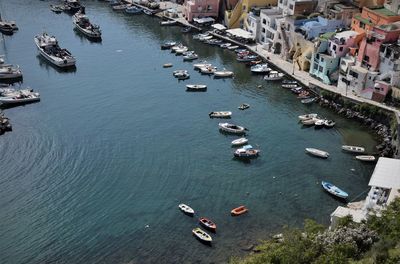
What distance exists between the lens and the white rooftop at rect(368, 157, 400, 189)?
42.0 metres

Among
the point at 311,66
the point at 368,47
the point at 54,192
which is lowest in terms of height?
the point at 54,192

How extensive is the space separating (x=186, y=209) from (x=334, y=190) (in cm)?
1484

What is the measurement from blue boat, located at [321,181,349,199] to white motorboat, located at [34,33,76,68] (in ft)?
154

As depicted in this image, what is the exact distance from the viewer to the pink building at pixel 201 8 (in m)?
98.8

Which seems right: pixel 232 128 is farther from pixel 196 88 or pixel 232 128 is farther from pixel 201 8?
pixel 201 8

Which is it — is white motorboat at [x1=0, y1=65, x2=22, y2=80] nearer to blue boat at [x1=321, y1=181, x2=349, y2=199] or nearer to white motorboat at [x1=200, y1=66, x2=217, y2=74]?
white motorboat at [x1=200, y1=66, x2=217, y2=74]

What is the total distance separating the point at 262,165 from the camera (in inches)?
2133

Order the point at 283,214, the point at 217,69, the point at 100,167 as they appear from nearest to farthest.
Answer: the point at 283,214 → the point at 100,167 → the point at 217,69

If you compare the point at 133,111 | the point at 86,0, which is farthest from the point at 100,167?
the point at 86,0

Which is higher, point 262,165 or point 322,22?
point 322,22

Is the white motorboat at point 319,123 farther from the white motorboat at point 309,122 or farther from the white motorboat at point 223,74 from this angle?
the white motorboat at point 223,74

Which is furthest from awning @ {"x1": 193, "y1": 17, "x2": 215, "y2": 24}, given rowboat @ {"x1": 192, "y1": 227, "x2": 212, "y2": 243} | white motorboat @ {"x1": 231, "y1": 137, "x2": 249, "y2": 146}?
rowboat @ {"x1": 192, "y1": 227, "x2": 212, "y2": 243}

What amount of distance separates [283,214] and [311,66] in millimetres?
33539

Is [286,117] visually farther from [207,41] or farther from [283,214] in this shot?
[207,41]
